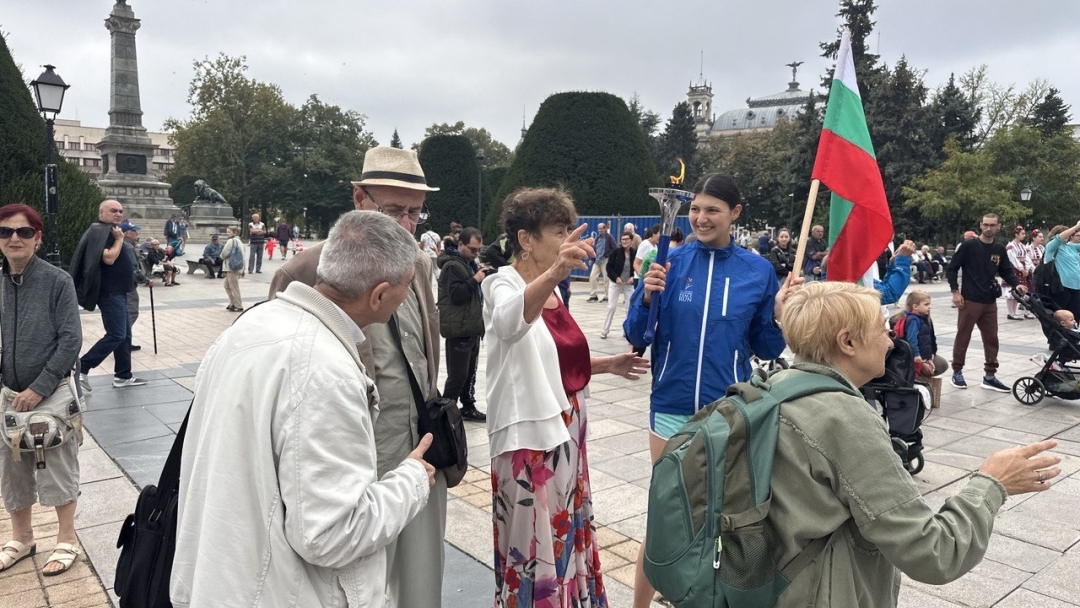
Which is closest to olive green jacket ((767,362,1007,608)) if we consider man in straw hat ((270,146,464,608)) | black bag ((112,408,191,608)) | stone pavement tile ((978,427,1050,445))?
man in straw hat ((270,146,464,608))

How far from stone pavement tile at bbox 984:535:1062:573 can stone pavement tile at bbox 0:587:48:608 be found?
4.71 metres

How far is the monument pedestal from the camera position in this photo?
3409 centimetres

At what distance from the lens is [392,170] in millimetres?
3219

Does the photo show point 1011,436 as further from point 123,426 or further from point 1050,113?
point 1050,113

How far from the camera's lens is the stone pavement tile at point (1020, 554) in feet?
12.7

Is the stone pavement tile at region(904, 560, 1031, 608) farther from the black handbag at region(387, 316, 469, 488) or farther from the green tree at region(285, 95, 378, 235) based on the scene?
the green tree at region(285, 95, 378, 235)

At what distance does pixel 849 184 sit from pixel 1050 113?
46.4m

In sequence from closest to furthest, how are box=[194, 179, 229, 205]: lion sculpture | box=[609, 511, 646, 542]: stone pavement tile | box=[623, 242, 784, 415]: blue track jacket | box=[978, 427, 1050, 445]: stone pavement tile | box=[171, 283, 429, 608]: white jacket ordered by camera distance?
box=[171, 283, 429, 608]: white jacket, box=[623, 242, 784, 415]: blue track jacket, box=[609, 511, 646, 542]: stone pavement tile, box=[978, 427, 1050, 445]: stone pavement tile, box=[194, 179, 229, 205]: lion sculpture

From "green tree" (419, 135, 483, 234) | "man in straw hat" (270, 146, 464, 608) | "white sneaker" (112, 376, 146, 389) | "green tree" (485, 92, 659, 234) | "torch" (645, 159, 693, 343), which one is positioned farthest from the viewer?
"green tree" (419, 135, 483, 234)

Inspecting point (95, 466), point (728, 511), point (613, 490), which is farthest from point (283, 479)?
point (95, 466)

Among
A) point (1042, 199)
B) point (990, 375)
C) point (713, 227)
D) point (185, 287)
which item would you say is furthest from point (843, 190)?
point (1042, 199)

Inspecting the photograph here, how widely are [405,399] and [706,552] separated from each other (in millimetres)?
1148

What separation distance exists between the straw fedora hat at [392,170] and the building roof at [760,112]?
12435cm

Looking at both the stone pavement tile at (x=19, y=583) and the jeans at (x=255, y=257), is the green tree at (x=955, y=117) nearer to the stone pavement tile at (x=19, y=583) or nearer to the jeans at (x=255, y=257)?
the jeans at (x=255, y=257)
